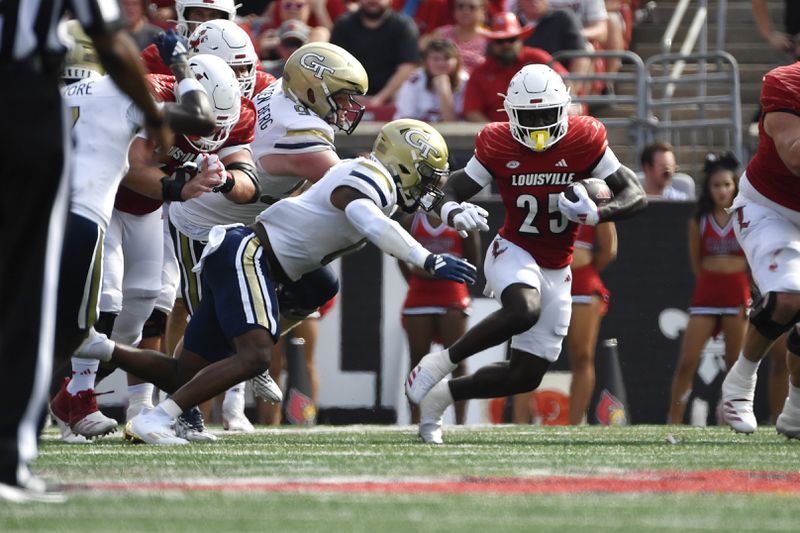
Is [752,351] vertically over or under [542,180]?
under

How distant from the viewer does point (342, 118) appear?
26.2 feet

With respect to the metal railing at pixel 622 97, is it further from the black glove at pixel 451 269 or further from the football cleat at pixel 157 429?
the football cleat at pixel 157 429

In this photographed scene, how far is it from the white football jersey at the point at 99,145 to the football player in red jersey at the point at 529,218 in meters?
1.63

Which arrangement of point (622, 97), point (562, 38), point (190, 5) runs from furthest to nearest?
1. point (562, 38)
2. point (622, 97)
3. point (190, 5)

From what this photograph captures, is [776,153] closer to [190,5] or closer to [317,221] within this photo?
[317,221]

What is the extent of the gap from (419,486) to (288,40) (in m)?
7.27

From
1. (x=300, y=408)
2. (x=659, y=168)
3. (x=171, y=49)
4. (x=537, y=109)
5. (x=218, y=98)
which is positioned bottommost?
(x=300, y=408)

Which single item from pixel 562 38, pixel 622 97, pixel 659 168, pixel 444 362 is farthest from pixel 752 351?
pixel 562 38

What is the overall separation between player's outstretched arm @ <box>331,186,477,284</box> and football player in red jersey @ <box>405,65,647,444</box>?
0.65 meters

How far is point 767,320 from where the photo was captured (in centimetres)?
711

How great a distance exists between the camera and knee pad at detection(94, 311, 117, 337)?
7069mm

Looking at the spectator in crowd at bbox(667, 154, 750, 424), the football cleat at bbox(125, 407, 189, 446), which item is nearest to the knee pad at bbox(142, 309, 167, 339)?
the football cleat at bbox(125, 407, 189, 446)

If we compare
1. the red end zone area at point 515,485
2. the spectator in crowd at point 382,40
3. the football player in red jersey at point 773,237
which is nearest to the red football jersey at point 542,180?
the football player in red jersey at point 773,237

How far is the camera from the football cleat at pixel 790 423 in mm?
7309
